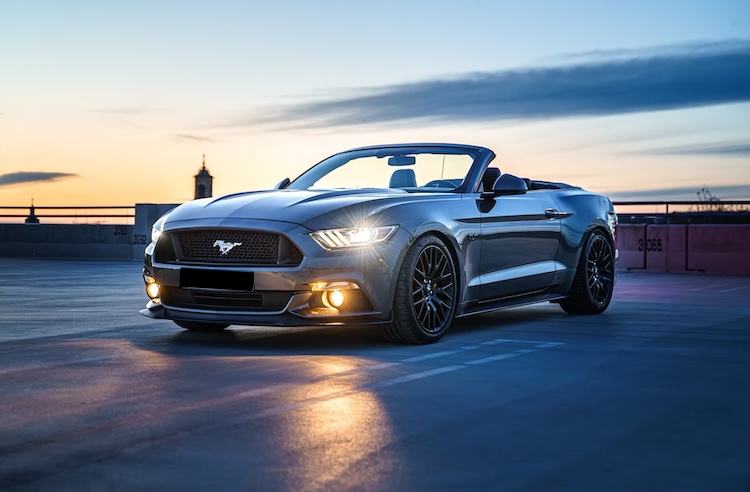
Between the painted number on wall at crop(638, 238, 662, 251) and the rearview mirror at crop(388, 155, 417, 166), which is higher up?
the rearview mirror at crop(388, 155, 417, 166)

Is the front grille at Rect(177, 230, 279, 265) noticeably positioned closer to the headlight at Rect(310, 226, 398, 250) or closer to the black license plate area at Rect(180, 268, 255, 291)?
the black license plate area at Rect(180, 268, 255, 291)

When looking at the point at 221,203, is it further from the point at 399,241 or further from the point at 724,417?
the point at 724,417

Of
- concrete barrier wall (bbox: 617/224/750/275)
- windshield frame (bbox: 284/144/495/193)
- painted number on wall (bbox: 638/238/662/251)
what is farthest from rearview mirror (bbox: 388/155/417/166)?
painted number on wall (bbox: 638/238/662/251)

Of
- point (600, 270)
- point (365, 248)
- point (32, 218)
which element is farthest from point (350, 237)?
point (32, 218)

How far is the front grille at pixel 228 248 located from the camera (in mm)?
7723

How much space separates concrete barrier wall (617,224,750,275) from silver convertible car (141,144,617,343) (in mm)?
11657

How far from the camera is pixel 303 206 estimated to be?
8000 millimetres

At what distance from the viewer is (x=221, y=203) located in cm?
845

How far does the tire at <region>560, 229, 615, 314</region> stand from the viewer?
35.0ft

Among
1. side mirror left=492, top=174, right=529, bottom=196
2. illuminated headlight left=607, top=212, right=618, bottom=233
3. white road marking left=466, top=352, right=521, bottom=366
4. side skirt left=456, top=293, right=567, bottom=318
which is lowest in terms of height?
white road marking left=466, top=352, right=521, bottom=366

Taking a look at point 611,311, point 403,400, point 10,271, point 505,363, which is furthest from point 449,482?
point 10,271

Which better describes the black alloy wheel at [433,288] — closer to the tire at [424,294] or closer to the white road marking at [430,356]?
the tire at [424,294]

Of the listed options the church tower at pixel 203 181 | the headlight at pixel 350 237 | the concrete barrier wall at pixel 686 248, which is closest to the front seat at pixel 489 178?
the headlight at pixel 350 237

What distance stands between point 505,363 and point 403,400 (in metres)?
1.63
